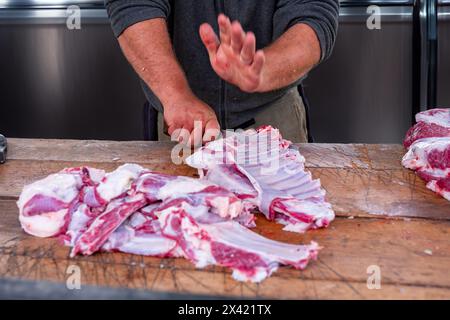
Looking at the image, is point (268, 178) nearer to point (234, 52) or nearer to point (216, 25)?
point (234, 52)

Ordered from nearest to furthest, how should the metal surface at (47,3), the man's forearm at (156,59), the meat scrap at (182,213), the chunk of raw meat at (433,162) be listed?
1. the meat scrap at (182,213)
2. the chunk of raw meat at (433,162)
3. the man's forearm at (156,59)
4. the metal surface at (47,3)

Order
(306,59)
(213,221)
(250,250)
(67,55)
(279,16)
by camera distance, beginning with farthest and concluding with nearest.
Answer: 1. (67,55)
2. (279,16)
3. (306,59)
4. (213,221)
5. (250,250)

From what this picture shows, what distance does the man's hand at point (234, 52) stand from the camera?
5.34 ft

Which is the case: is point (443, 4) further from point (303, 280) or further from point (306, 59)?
point (303, 280)

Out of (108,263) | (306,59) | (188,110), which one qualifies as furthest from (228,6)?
(108,263)

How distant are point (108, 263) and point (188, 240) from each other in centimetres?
20

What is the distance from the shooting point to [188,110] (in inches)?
83.6

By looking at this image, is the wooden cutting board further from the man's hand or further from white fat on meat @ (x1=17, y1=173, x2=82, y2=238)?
the man's hand

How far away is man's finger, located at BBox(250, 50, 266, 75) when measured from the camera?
169cm

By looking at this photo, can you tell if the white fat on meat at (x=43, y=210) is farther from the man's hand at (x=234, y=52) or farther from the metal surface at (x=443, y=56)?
the metal surface at (x=443, y=56)

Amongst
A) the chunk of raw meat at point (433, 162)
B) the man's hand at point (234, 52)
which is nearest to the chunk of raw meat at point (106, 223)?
the man's hand at point (234, 52)

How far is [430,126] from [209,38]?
0.94 metres

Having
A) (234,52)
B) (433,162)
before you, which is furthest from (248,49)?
(433,162)

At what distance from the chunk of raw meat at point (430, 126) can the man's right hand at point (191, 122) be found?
0.73 m
